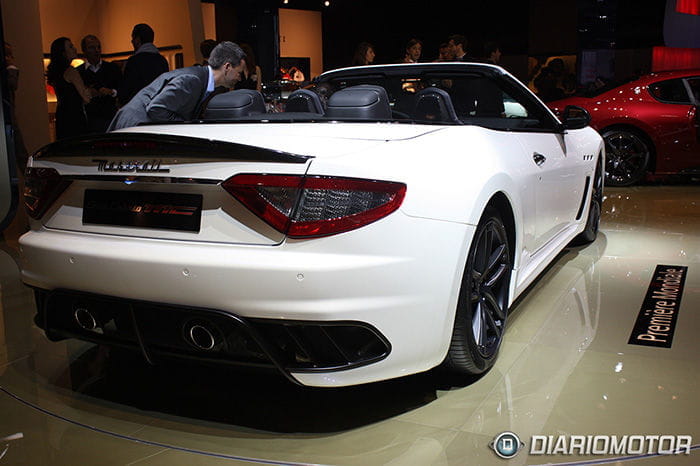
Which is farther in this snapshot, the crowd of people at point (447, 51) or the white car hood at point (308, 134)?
the crowd of people at point (447, 51)

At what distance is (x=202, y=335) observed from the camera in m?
2.09

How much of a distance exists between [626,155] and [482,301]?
6.27 meters

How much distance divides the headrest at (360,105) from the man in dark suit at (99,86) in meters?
4.24

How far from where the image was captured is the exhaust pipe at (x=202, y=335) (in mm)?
2076

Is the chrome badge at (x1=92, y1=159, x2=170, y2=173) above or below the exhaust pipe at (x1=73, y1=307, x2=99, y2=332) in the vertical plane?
above

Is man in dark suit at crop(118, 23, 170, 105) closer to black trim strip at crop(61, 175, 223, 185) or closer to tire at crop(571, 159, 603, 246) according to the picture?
black trim strip at crop(61, 175, 223, 185)

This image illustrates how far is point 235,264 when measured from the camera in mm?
1973

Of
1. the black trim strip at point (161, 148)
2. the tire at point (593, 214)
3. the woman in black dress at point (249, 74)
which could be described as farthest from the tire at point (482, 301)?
the woman in black dress at point (249, 74)

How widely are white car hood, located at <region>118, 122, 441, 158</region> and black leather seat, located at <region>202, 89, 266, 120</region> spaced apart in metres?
0.35

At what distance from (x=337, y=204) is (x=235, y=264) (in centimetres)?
33

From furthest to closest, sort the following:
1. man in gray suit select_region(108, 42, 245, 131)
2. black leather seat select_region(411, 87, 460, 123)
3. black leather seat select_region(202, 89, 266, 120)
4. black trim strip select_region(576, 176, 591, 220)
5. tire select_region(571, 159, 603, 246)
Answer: tire select_region(571, 159, 603, 246) < black trim strip select_region(576, 176, 591, 220) < man in gray suit select_region(108, 42, 245, 131) < black leather seat select_region(202, 89, 266, 120) < black leather seat select_region(411, 87, 460, 123)

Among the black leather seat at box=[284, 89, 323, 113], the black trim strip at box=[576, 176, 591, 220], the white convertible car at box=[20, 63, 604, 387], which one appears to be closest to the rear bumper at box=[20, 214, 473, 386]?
the white convertible car at box=[20, 63, 604, 387]

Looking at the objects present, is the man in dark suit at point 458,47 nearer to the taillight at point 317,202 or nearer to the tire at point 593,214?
the tire at point 593,214

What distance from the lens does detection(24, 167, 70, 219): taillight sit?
2.36 m
